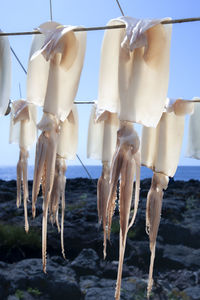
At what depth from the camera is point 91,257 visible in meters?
3.82

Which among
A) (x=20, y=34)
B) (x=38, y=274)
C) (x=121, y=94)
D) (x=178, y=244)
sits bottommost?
(x=178, y=244)

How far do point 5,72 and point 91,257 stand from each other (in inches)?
114

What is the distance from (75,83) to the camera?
1.04m

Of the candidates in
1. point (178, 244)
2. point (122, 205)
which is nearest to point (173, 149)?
point (122, 205)

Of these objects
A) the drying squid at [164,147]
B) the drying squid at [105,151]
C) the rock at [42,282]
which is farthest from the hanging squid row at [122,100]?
the rock at [42,282]

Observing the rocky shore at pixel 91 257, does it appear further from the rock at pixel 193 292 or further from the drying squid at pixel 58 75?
the drying squid at pixel 58 75

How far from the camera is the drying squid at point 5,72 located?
1.27 m

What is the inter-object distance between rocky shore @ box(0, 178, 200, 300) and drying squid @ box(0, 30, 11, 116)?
182 centimetres

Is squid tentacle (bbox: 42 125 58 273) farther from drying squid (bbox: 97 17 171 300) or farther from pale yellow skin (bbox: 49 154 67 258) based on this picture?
pale yellow skin (bbox: 49 154 67 258)

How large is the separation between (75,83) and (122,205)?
1.34 ft

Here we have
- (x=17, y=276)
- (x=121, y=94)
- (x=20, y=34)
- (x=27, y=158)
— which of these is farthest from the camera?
(x=17, y=276)

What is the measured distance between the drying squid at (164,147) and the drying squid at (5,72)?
1.68 ft

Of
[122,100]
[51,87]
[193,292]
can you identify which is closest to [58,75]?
[51,87]

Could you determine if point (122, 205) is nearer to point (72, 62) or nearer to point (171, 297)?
point (72, 62)
